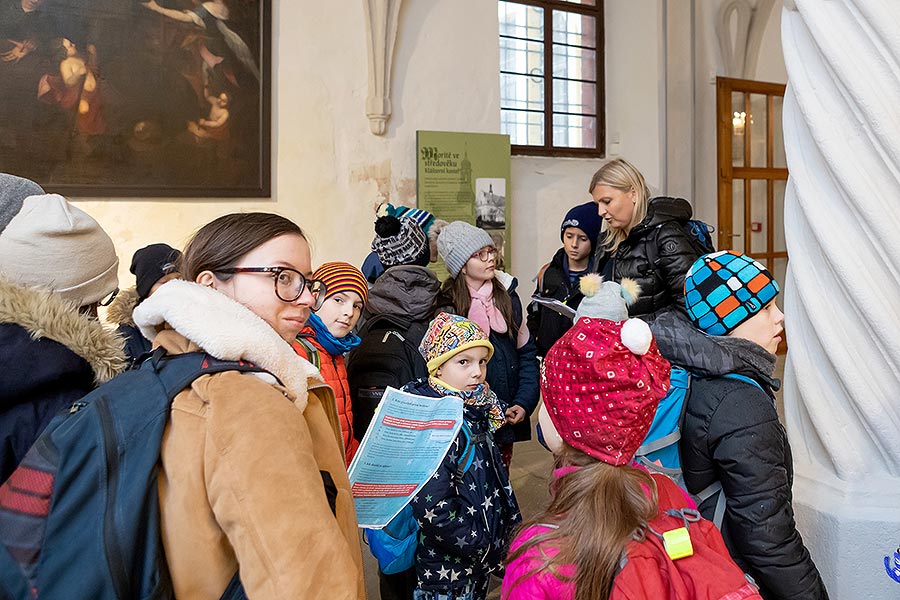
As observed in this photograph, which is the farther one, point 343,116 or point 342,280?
point 343,116

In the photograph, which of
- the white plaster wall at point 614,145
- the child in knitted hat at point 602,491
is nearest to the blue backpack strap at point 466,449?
the child in knitted hat at point 602,491

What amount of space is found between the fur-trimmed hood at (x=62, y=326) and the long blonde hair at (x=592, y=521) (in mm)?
847

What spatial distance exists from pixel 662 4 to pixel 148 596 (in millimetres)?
8939

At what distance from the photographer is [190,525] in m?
1.05

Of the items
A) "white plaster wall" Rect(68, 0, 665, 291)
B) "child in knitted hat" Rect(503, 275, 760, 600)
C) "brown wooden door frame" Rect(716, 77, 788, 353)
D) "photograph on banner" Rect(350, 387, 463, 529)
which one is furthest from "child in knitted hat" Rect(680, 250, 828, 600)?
"brown wooden door frame" Rect(716, 77, 788, 353)

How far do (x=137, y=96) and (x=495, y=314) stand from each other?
3.98 meters

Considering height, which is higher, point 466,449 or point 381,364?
point 381,364

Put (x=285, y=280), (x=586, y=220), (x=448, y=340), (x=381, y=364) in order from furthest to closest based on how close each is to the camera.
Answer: (x=586, y=220) → (x=381, y=364) → (x=448, y=340) → (x=285, y=280)

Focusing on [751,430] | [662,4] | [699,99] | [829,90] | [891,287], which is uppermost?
[662,4]

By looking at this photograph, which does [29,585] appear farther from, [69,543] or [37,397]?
[37,397]

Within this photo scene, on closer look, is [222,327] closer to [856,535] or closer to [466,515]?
[466,515]

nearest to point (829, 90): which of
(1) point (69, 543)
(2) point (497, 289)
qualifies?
(2) point (497, 289)

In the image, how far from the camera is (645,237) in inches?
130

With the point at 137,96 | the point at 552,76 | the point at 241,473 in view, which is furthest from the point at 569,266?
the point at 552,76
